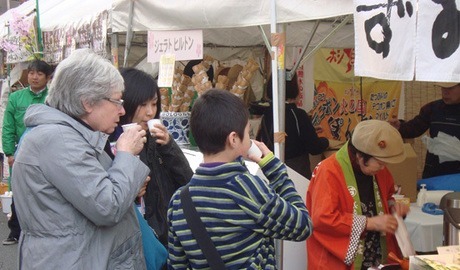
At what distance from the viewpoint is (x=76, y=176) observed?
176 centimetres

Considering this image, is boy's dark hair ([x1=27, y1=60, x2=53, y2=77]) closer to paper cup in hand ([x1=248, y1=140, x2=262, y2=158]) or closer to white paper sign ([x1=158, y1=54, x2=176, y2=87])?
white paper sign ([x1=158, y1=54, x2=176, y2=87])

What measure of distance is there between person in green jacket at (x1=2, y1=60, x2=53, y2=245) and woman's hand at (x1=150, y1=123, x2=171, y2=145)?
13.3 ft

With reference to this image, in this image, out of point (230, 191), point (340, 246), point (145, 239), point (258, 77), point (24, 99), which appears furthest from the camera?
point (258, 77)

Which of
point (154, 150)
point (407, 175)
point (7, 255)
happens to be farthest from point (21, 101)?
point (407, 175)

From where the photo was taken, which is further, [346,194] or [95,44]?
[95,44]

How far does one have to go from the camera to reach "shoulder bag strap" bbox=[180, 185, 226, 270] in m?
1.77

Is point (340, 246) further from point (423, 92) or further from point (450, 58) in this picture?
point (423, 92)

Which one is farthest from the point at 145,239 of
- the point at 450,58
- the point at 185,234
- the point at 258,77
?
the point at 258,77

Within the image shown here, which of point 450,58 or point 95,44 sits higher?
point 95,44

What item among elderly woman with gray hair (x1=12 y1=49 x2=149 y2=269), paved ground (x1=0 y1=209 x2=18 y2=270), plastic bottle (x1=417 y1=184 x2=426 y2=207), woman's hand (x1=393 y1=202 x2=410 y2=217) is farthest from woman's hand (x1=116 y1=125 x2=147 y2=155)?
paved ground (x1=0 y1=209 x2=18 y2=270)

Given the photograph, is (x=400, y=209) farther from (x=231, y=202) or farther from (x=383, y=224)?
(x=231, y=202)

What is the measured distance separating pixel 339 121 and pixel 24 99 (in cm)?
447

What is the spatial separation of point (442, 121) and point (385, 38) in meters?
2.20

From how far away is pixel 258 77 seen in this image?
28.5 feet
